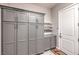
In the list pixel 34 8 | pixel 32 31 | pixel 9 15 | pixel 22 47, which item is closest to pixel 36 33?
pixel 32 31

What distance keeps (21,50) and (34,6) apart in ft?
3.59

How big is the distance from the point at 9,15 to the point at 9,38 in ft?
1.47

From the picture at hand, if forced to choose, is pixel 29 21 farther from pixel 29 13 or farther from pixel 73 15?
pixel 73 15

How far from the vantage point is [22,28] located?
5.45ft

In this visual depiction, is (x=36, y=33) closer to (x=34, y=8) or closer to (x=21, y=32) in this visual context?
(x=21, y=32)

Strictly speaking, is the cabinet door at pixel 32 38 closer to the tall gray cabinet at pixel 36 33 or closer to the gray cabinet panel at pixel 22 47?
the tall gray cabinet at pixel 36 33

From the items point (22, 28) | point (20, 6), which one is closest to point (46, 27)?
point (22, 28)

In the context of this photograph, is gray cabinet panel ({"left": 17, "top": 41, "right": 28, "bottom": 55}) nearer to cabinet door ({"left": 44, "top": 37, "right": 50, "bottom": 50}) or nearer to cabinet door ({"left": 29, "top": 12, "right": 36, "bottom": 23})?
cabinet door ({"left": 29, "top": 12, "right": 36, "bottom": 23})

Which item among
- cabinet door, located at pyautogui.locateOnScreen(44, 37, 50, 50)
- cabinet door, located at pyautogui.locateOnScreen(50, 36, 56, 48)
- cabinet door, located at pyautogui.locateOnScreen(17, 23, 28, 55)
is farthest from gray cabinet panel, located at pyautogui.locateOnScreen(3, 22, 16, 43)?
cabinet door, located at pyautogui.locateOnScreen(50, 36, 56, 48)

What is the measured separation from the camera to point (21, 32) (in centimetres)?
165

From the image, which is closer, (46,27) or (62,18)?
(62,18)

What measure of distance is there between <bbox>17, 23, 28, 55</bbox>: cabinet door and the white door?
0.95 m

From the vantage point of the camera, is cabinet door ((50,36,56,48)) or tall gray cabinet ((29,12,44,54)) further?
cabinet door ((50,36,56,48))

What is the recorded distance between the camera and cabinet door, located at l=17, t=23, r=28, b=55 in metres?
1.62
